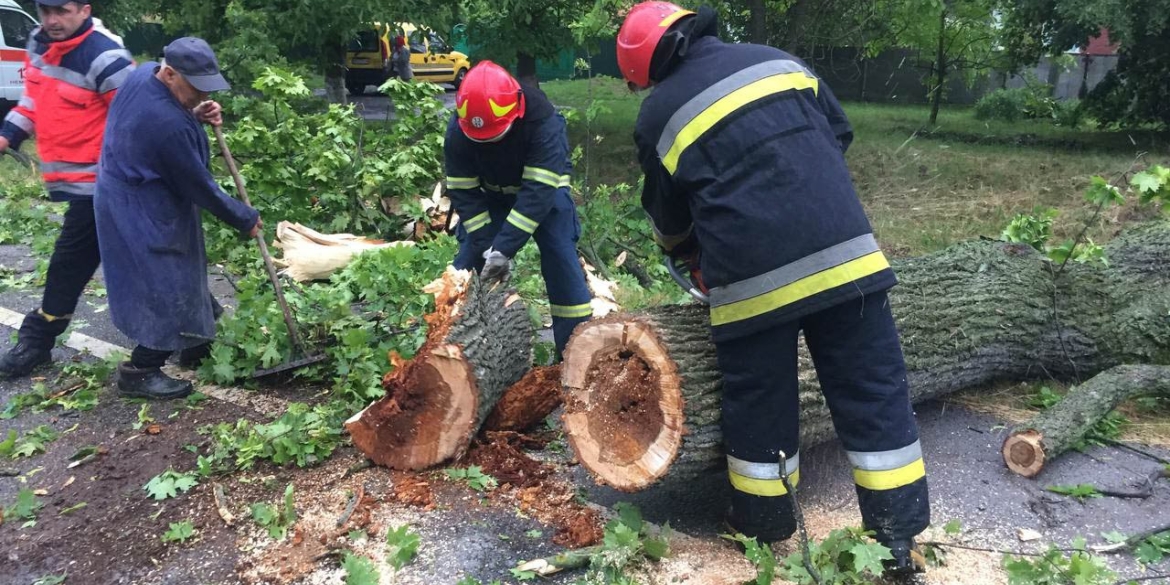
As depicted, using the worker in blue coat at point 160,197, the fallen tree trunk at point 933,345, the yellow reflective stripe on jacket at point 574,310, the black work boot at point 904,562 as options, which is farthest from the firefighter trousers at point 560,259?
the black work boot at point 904,562

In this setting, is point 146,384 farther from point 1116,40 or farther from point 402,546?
point 1116,40

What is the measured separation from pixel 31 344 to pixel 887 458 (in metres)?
4.24

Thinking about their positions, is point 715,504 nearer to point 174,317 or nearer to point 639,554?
point 639,554

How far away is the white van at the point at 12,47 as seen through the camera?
39.5ft

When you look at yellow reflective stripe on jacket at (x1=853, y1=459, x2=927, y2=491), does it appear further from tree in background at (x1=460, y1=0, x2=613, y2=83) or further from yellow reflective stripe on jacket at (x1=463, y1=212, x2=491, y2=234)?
tree in background at (x1=460, y1=0, x2=613, y2=83)

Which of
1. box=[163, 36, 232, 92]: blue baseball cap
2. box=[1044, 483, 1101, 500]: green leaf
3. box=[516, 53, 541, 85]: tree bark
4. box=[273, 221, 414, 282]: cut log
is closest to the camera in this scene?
box=[1044, 483, 1101, 500]: green leaf

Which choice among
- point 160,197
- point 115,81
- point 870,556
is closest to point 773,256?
point 870,556

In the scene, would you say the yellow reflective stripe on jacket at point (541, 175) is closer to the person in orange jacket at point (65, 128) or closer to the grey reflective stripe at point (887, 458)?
the grey reflective stripe at point (887, 458)

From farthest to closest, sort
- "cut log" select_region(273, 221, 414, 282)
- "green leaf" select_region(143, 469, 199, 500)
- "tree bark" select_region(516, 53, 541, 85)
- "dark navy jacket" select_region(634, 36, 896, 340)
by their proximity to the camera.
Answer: "tree bark" select_region(516, 53, 541, 85), "cut log" select_region(273, 221, 414, 282), "green leaf" select_region(143, 469, 199, 500), "dark navy jacket" select_region(634, 36, 896, 340)

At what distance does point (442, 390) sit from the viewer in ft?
10.8

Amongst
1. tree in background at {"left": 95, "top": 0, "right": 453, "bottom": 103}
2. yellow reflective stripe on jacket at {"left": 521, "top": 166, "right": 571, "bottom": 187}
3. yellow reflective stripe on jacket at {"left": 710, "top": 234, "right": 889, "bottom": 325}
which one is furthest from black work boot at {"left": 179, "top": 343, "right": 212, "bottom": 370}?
tree in background at {"left": 95, "top": 0, "right": 453, "bottom": 103}

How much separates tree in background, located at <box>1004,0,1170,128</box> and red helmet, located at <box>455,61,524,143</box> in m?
7.57

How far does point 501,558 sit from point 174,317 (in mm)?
2037

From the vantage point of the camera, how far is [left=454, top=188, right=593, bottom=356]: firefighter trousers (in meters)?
4.17
